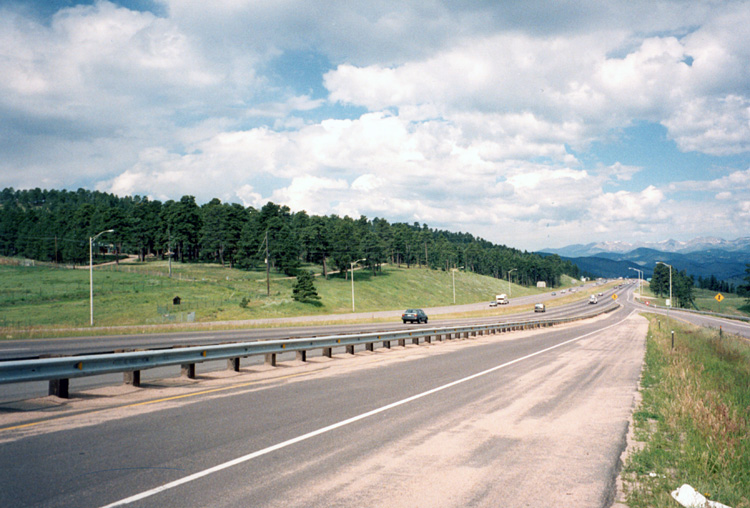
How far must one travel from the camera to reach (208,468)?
5875mm

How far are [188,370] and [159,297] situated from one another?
2236 inches

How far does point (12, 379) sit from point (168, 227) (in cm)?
12764

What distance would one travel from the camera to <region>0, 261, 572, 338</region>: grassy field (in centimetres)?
A: 5266

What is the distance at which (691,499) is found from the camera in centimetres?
514

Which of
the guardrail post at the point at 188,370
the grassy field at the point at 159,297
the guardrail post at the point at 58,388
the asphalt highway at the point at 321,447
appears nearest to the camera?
the asphalt highway at the point at 321,447

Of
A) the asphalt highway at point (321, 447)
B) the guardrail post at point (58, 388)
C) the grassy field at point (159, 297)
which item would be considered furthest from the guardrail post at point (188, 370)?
the grassy field at point (159, 297)

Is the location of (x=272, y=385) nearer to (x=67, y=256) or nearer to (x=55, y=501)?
(x=55, y=501)

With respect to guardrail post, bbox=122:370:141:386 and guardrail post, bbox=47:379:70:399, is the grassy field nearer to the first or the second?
guardrail post, bbox=122:370:141:386

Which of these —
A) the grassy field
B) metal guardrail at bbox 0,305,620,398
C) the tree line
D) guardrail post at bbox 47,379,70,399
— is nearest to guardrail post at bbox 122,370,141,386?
metal guardrail at bbox 0,305,620,398

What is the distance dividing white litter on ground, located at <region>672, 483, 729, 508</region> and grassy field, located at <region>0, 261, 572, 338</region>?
35.9m

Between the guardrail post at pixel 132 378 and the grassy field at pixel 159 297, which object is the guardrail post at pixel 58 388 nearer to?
the guardrail post at pixel 132 378

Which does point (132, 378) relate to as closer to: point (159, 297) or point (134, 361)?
point (134, 361)

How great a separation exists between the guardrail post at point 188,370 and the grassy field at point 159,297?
24.8 meters

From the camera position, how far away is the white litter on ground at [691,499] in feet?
16.4
